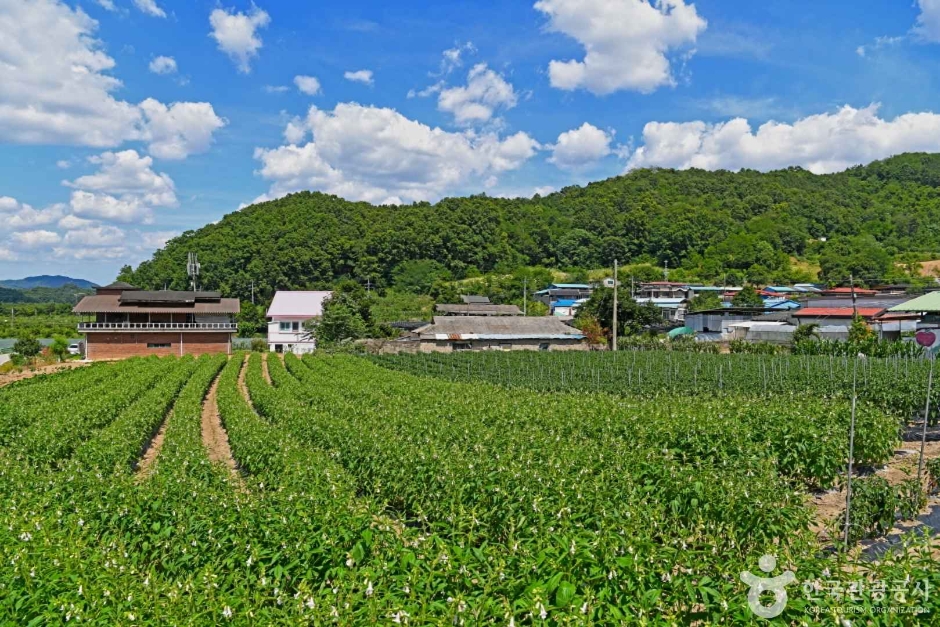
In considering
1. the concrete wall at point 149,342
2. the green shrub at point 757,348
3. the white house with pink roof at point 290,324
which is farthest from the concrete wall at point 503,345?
the concrete wall at point 149,342

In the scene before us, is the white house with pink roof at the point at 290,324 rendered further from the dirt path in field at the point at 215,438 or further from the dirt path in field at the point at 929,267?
the dirt path in field at the point at 929,267

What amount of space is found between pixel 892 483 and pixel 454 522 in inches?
325

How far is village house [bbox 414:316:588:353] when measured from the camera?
43656 millimetres

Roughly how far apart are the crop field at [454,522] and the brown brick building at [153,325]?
123 ft

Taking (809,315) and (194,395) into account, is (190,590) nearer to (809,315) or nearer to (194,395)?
(194,395)

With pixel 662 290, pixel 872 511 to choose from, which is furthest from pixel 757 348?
pixel 662 290

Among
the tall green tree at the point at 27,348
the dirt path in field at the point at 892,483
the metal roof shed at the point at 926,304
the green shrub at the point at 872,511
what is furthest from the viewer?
the tall green tree at the point at 27,348

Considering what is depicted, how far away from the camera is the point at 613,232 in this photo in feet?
351

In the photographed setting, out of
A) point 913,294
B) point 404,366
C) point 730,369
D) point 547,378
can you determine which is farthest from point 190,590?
point 913,294

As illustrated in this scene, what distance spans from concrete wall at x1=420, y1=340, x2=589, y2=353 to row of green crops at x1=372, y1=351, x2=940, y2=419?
18.5 ft

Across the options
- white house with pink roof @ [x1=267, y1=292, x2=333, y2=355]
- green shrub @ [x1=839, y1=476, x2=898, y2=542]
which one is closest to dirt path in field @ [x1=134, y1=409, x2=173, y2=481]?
green shrub @ [x1=839, y1=476, x2=898, y2=542]

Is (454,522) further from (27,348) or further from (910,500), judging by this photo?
(27,348)

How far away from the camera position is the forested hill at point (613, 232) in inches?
3258

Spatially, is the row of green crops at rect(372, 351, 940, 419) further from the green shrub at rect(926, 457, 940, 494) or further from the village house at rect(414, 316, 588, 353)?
the village house at rect(414, 316, 588, 353)
